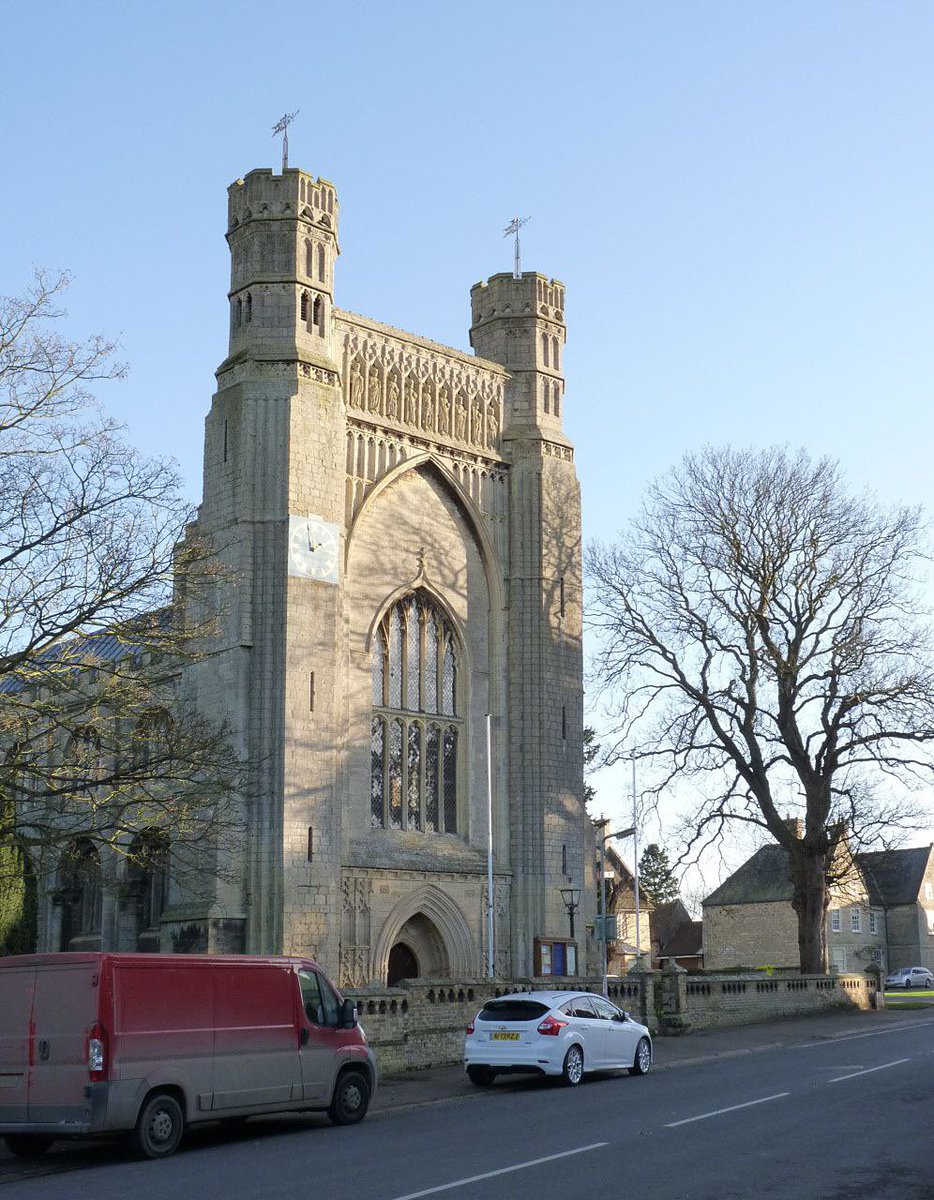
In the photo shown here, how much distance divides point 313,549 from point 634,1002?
37.3ft

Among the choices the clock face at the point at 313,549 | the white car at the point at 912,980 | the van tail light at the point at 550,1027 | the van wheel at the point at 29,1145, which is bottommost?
the white car at the point at 912,980

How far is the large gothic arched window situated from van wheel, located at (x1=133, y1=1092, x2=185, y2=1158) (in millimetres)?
17711

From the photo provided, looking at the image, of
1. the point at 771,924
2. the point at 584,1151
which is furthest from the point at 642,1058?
the point at 771,924

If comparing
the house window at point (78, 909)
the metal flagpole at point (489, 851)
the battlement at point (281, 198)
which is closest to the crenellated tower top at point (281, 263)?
the battlement at point (281, 198)

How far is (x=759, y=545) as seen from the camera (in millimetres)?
37469

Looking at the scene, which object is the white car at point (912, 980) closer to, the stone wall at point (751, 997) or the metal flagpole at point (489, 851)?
the stone wall at point (751, 997)

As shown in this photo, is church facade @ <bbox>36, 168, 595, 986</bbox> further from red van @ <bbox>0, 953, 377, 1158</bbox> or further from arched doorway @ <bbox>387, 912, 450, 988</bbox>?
Answer: red van @ <bbox>0, 953, 377, 1158</bbox>

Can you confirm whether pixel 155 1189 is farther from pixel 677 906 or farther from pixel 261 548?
pixel 677 906

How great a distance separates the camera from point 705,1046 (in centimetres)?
2661

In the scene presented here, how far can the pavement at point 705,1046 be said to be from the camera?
19234mm

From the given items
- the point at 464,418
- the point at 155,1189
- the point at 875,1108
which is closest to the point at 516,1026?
the point at 875,1108

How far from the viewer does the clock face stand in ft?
96.1

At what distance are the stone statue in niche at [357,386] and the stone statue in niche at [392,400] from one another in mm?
726

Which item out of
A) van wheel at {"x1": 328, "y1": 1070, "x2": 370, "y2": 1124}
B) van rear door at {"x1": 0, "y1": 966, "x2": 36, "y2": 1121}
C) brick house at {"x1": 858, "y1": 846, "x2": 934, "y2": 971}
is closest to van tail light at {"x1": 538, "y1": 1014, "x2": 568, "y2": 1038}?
van wheel at {"x1": 328, "y1": 1070, "x2": 370, "y2": 1124}
